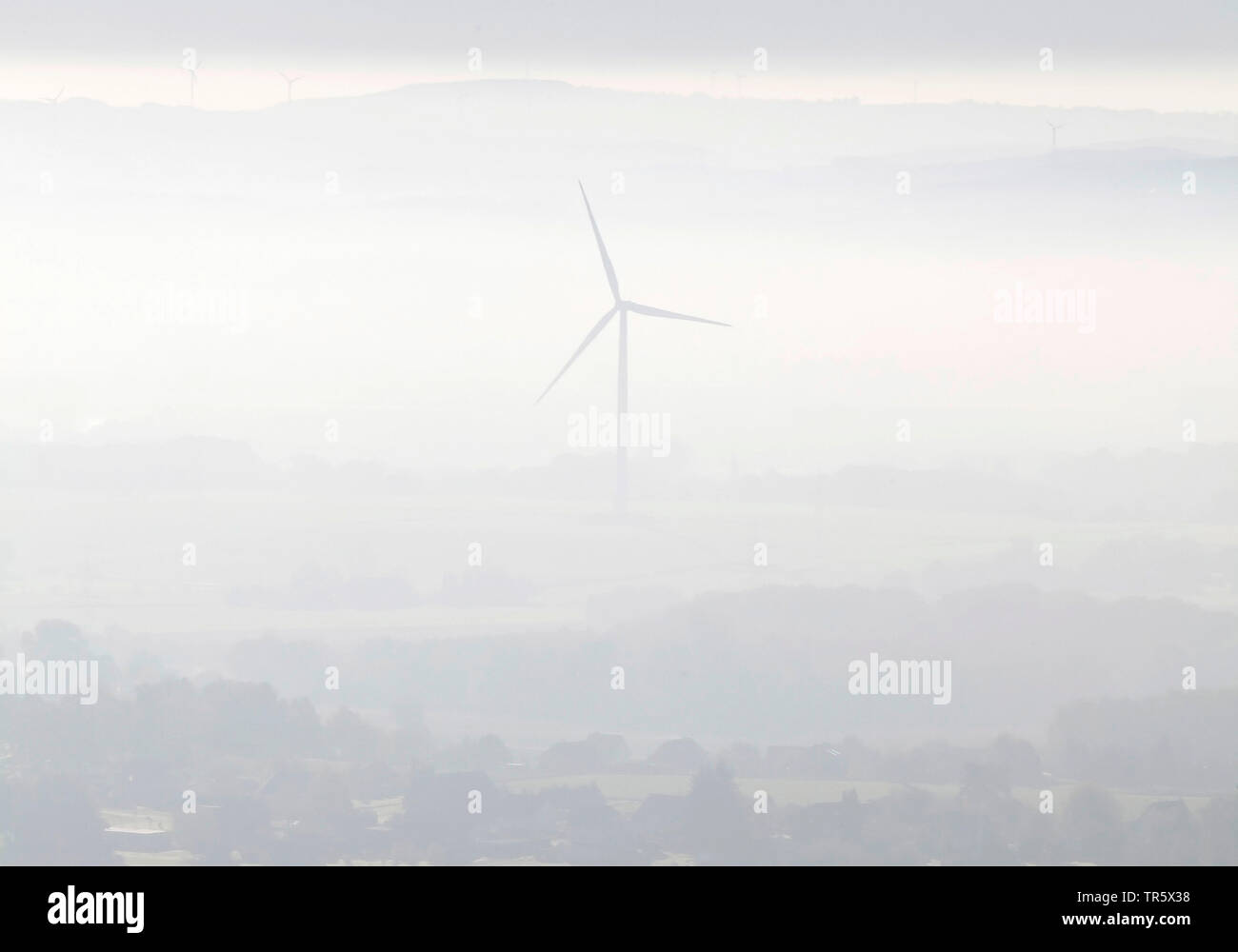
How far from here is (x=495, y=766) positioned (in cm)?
2234

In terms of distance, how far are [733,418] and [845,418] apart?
1.81 m

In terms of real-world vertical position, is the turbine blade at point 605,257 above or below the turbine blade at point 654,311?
above

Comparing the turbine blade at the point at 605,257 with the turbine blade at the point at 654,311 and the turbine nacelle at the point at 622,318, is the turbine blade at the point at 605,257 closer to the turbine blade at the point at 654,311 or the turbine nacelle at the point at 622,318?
the turbine nacelle at the point at 622,318

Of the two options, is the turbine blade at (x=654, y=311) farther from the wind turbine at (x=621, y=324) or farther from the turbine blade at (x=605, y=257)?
the turbine blade at (x=605, y=257)

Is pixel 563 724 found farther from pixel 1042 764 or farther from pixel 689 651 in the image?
pixel 1042 764

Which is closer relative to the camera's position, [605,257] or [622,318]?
[605,257]

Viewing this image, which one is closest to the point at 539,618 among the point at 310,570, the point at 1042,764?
the point at 310,570

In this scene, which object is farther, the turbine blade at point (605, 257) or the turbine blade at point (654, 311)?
the turbine blade at point (654, 311)

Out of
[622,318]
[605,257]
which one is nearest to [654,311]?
[622,318]

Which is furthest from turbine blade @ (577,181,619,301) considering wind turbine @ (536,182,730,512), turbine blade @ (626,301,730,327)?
turbine blade @ (626,301,730,327)

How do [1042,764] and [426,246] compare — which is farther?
[1042,764]

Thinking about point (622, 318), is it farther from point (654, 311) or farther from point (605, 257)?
point (605, 257)

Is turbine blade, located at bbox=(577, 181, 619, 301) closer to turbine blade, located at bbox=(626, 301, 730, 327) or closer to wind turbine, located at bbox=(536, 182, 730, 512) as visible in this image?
wind turbine, located at bbox=(536, 182, 730, 512)

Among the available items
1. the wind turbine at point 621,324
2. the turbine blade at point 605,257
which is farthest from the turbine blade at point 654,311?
the turbine blade at point 605,257
